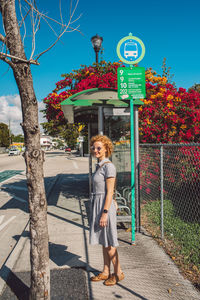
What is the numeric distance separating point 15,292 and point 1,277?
50 cm

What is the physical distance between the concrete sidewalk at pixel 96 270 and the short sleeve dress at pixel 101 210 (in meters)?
0.56

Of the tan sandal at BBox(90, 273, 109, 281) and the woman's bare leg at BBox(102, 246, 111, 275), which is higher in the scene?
the woman's bare leg at BBox(102, 246, 111, 275)

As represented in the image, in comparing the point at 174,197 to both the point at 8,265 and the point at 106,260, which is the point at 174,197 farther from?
the point at 8,265

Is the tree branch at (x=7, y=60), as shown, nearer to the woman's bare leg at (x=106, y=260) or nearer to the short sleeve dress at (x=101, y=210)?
the short sleeve dress at (x=101, y=210)

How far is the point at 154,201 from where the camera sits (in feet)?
22.2

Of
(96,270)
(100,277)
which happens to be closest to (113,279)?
(100,277)

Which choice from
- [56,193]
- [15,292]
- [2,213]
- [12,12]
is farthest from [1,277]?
[56,193]

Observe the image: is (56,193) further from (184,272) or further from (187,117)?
(184,272)

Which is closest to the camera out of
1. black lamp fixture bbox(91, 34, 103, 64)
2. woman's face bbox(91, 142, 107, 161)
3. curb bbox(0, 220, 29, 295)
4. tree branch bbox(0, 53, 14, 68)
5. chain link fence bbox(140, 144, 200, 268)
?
tree branch bbox(0, 53, 14, 68)

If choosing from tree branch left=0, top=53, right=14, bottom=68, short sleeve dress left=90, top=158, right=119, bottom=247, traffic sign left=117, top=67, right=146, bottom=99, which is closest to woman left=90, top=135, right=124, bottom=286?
short sleeve dress left=90, top=158, right=119, bottom=247

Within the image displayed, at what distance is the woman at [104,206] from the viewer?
8.98 ft

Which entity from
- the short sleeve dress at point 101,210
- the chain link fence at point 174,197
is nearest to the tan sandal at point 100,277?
the short sleeve dress at point 101,210

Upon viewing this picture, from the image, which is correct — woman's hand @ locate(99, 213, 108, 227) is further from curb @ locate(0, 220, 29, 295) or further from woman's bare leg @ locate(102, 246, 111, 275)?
curb @ locate(0, 220, 29, 295)

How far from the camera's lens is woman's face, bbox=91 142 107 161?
9.56ft
